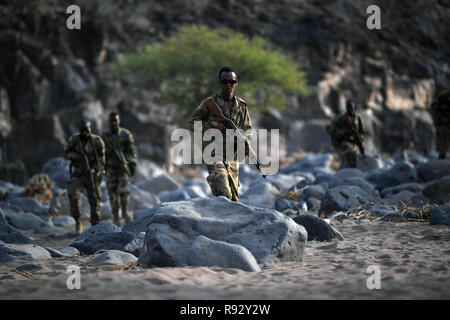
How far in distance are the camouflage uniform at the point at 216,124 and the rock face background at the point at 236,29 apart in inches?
591

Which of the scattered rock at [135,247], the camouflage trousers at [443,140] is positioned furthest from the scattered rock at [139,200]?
the camouflage trousers at [443,140]

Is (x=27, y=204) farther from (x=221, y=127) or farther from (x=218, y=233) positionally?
(x=218, y=233)

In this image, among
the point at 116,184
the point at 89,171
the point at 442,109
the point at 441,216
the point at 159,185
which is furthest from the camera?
the point at 159,185

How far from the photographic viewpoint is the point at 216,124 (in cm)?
418

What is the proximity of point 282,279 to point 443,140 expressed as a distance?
7.72 metres

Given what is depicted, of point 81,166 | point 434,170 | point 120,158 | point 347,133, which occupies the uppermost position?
point 347,133

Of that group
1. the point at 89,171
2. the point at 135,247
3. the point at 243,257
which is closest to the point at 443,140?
the point at 89,171

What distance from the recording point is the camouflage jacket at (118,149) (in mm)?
7066

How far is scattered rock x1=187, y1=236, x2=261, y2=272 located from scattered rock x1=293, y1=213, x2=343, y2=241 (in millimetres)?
1354

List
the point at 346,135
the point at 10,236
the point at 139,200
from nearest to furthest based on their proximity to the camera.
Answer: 1. the point at 10,236
2. the point at 139,200
3. the point at 346,135

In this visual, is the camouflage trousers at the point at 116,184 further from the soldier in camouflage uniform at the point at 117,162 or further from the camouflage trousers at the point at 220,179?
the camouflage trousers at the point at 220,179

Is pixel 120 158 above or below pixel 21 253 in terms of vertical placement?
above
